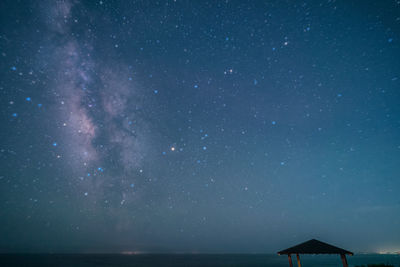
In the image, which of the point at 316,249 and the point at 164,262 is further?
the point at 164,262

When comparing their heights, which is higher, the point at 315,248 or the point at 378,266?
the point at 315,248

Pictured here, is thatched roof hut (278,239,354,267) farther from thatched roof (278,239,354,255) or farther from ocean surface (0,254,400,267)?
ocean surface (0,254,400,267)

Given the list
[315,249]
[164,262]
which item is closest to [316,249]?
[315,249]

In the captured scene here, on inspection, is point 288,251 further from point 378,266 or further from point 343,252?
point 378,266

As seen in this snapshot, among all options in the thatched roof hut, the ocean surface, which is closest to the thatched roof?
the thatched roof hut

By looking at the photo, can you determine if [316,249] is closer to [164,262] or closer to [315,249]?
[315,249]

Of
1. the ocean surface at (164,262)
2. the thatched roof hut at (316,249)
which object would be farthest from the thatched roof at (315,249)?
the ocean surface at (164,262)

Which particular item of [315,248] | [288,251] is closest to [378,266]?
[315,248]

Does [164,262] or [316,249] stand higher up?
[316,249]

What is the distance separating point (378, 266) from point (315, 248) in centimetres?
395

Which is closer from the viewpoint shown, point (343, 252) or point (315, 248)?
point (343, 252)

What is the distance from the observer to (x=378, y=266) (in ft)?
34.7

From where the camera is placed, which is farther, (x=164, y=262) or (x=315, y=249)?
(x=164, y=262)

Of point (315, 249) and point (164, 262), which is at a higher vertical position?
point (315, 249)
